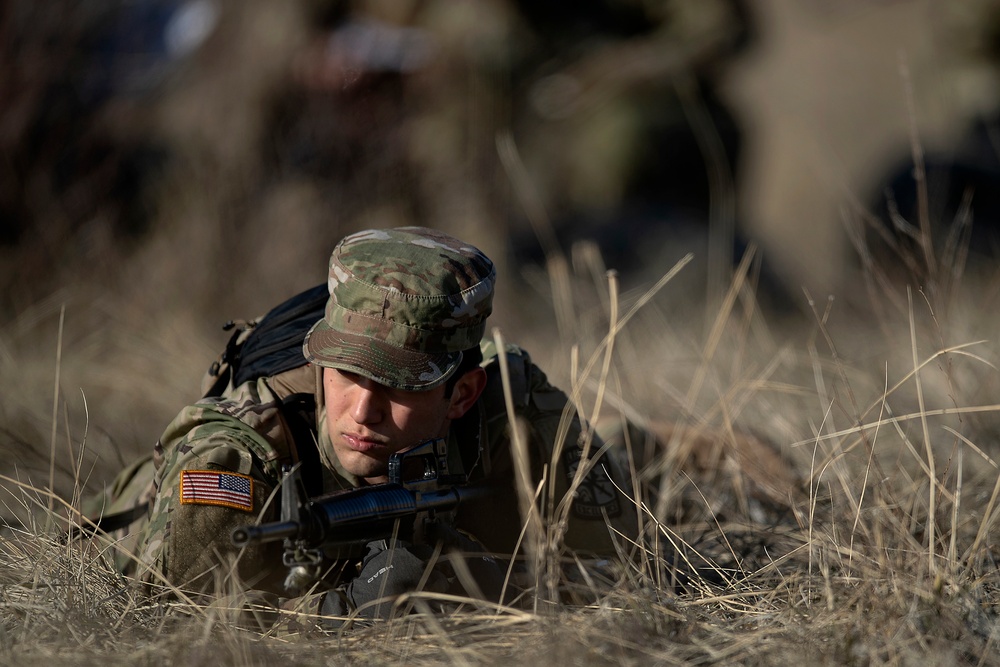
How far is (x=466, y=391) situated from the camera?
254 centimetres

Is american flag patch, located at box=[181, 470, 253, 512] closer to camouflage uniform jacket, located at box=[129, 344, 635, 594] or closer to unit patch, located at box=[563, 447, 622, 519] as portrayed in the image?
camouflage uniform jacket, located at box=[129, 344, 635, 594]

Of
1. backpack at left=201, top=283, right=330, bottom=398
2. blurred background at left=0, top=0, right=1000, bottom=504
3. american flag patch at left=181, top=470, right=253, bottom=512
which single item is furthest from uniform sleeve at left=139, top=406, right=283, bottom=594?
blurred background at left=0, top=0, right=1000, bottom=504

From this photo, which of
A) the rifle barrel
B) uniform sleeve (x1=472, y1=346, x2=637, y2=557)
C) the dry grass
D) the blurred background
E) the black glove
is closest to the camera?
the rifle barrel

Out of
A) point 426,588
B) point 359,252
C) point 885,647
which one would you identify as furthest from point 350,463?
point 885,647

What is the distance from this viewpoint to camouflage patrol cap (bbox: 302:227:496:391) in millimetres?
2230

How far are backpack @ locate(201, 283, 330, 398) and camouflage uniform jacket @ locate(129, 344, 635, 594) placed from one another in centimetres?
6

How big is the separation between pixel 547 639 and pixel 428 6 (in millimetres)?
8092

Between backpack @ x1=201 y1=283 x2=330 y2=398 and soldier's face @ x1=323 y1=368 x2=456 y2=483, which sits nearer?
soldier's face @ x1=323 y1=368 x2=456 y2=483

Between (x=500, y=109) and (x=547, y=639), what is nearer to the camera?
(x=547, y=639)

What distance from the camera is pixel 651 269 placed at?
26.0 ft

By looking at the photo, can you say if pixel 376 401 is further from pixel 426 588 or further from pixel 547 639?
Answer: pixel 547 639

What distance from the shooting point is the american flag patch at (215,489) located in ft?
7.07

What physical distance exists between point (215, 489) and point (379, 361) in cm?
46

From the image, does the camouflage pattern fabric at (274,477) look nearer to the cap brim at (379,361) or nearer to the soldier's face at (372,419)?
the soldier's face at (372,419)
